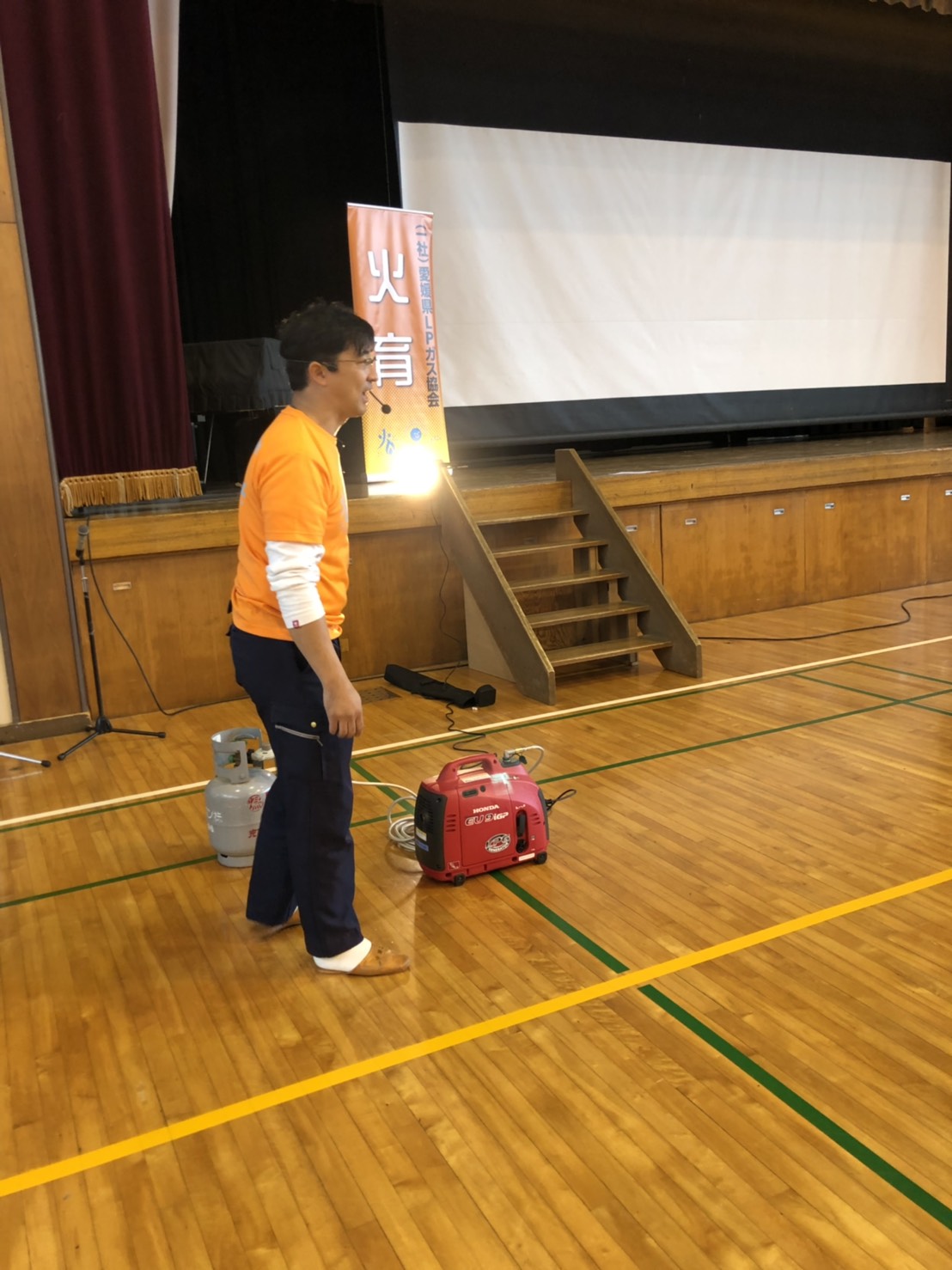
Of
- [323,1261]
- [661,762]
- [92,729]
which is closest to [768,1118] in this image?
[323,1261]

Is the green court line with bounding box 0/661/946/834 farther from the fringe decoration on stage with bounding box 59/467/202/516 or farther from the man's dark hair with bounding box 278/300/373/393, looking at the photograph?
the man's dark hair with bounding box 278/300/373/393

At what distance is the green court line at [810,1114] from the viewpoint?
1.63 metres

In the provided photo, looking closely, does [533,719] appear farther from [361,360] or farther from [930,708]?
[361,360]

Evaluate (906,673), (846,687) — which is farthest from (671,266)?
(846,687)

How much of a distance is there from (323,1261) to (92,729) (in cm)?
331

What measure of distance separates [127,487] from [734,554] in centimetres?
334

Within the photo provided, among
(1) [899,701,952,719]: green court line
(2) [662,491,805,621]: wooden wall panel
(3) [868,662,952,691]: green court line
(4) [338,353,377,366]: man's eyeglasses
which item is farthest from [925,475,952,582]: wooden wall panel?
(4) [338,353,377,366]: man's eyeglasses

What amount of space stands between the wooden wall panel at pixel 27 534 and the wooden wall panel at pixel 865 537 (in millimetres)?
4234

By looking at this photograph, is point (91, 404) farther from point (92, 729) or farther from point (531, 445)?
point (531, 445)

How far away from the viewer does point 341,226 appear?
21.1 feet

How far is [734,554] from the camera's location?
6.09m

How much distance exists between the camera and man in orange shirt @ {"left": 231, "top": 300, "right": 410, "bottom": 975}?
2.03 m

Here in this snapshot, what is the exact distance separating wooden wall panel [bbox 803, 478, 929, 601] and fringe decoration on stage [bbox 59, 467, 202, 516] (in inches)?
141

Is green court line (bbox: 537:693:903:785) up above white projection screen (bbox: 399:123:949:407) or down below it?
below
